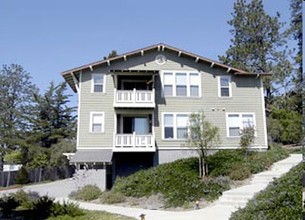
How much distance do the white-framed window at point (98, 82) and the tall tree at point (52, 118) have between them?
4.25 ft

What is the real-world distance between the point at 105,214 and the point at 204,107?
896 cm

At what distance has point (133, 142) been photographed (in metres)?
15.1

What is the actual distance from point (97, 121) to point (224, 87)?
6.24 metres

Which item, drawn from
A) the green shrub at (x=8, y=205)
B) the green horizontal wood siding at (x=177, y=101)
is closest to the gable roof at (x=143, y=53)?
the green horizontal wood siding at (x=177, y=101)

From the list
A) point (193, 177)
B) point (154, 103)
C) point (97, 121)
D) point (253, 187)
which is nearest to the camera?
point (253, 187)

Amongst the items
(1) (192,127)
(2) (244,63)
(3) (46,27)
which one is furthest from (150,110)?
(2) (244,63)

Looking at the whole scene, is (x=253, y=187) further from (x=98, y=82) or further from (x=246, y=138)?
(x=98, y=82)

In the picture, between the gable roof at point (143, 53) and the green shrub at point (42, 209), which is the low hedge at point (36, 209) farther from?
the gable roof at point (143, 53)

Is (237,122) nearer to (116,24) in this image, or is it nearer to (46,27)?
(116,24)

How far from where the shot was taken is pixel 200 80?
16312 mm

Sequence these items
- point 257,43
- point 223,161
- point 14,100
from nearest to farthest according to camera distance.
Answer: point 14,100 < point 223,161 < point 257,43

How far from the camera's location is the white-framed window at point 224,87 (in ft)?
53.8

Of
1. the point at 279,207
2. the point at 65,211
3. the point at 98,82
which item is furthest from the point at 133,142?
the point at 279,207

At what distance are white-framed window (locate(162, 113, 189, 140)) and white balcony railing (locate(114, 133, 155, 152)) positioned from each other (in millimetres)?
905
